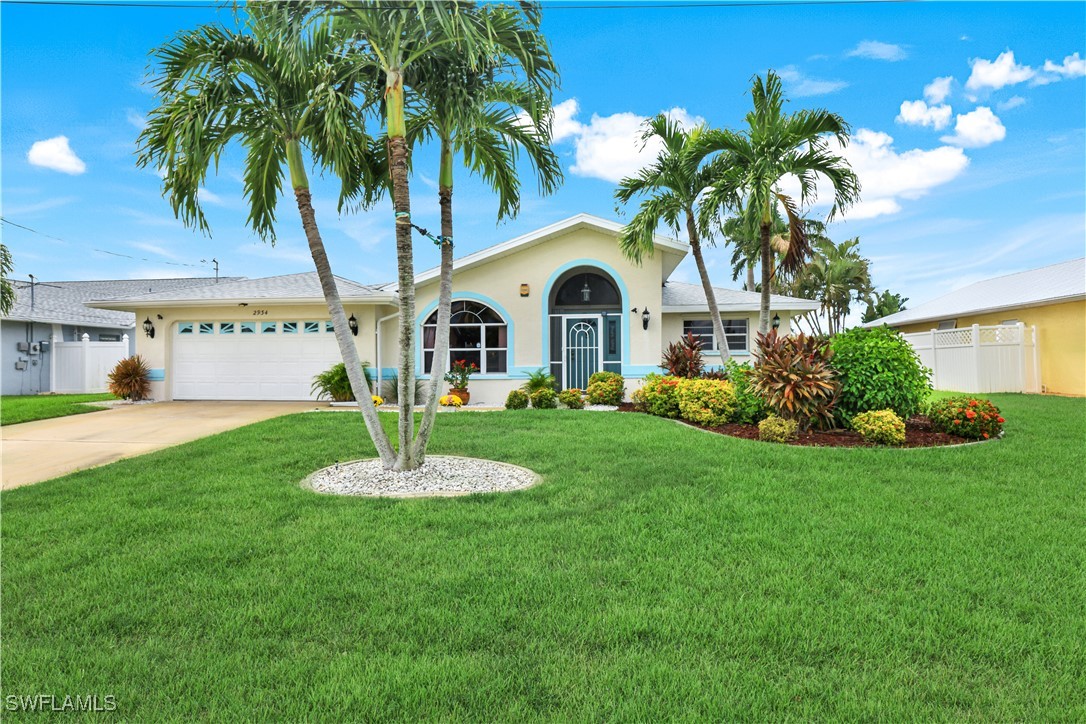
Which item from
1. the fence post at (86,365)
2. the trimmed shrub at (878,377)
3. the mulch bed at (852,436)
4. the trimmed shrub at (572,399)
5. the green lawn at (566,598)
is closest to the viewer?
the green lawn at (566,598)

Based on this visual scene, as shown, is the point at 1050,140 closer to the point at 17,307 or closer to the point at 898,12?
the point at 898,12

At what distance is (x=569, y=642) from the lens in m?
2.87

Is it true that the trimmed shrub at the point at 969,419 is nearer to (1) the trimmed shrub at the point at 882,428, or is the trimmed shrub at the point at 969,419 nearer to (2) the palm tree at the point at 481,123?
(1) the trimmed shrub at the point at 882,428

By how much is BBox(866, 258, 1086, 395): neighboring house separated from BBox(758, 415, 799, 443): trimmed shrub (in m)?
12.1

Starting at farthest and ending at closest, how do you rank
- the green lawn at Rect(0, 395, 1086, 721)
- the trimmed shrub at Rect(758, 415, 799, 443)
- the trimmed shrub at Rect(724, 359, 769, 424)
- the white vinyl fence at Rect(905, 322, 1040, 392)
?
the white vinyl fence at Rect(905, 322, 1040, 392)
the trimmed shrub at Rect(724, 359, 769, 424)
the trimmed shrub at Rect(758, 415, 799, 443)
the green lawn at Rect(0, 395, 1086, 721)

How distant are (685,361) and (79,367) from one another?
22345 millimetres

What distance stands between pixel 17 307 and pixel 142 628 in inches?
962

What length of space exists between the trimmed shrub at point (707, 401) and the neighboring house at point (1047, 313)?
11548 mm

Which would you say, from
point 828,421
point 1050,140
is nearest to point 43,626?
point 828,421

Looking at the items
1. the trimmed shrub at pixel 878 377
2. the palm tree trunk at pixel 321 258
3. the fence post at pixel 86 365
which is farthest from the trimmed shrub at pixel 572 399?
the fence post at pixel 86 365

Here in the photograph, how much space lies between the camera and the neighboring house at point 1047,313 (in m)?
15.0

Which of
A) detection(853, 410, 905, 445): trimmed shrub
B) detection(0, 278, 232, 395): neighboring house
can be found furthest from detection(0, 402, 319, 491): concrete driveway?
detection(853, 410, 905, 445): trimmed shrub

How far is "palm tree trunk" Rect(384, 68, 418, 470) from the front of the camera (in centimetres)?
604

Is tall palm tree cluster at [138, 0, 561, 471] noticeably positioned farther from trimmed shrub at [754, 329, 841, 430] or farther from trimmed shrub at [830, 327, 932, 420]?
trimmed shrub at [830, 327, 932, 420]
